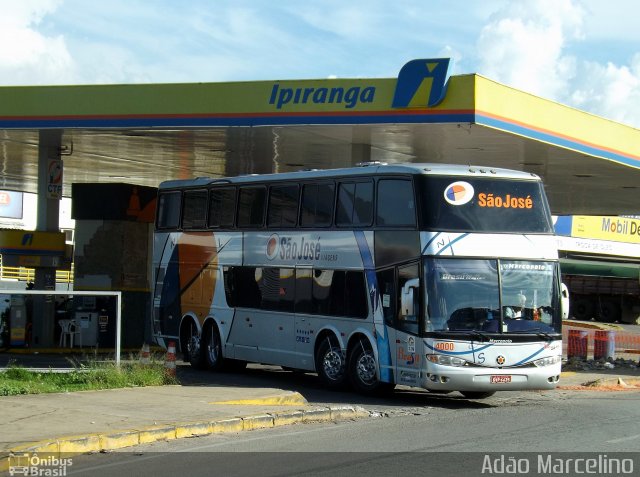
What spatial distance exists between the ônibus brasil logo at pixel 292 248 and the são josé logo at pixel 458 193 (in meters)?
3.20

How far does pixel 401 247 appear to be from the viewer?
16297 mm

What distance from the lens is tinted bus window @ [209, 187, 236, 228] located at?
822 inches

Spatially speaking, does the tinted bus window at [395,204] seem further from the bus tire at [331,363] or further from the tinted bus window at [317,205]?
the bus tire at [331,363]

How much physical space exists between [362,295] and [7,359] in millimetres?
9246

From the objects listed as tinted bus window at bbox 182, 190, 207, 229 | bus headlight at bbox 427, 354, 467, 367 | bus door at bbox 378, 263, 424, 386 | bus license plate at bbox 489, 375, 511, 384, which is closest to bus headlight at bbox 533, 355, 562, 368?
bus license plate at bbox 489, 375, 511, 384

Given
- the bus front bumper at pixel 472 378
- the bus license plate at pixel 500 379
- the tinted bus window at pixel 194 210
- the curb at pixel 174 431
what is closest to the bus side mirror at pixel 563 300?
the bus front bumper at pixel 472 378

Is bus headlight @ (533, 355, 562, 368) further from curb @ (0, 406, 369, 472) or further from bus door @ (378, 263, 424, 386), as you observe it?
curb @ (0, 406, 369, 472)

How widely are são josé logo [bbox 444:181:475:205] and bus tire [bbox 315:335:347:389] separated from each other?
12.0ft

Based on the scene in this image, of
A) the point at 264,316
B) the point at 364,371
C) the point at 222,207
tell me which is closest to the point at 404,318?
the point at 364,371

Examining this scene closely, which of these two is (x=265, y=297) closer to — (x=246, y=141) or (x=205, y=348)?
(x=205, y=348)

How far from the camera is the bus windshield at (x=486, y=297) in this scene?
15695 mm

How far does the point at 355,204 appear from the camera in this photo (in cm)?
1755

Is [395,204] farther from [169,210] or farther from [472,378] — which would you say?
[169,210]

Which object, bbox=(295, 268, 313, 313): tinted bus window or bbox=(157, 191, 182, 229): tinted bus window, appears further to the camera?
bbox=(157, 191, 182, 229): tinted bus window
